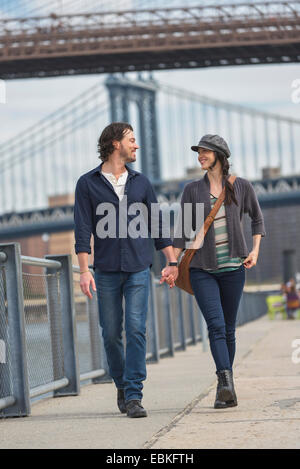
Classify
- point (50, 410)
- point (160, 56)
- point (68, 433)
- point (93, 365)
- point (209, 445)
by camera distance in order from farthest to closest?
point (160, 56), point (93, 365), point (50, 410), point (68, 433), point (209, 445)

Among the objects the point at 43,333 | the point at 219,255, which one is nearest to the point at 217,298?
the point at 219,255

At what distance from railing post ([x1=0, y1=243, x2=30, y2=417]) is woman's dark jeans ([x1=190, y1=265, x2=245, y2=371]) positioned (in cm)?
85

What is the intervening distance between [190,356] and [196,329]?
315cm

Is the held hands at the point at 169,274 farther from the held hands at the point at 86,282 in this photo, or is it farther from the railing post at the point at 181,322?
the railing post at the point at 181,322

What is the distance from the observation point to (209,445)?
3764 millimetres

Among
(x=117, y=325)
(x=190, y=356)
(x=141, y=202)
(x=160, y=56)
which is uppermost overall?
(x=160, y=56)

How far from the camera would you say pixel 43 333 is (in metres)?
5.96

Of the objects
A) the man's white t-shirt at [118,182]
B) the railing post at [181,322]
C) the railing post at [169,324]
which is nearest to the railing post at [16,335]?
the man's white t-shirt at [118,182]

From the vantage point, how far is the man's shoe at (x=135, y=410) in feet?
15.8

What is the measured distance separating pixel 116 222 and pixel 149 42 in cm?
4155

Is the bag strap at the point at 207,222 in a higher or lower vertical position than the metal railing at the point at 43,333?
higher

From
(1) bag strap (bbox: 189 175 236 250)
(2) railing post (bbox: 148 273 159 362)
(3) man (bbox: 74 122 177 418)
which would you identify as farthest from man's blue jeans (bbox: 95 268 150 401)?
(2) railing post (bbox: 148 273 159 362)

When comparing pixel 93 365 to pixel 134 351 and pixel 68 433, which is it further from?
pixel 68 433
